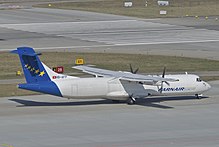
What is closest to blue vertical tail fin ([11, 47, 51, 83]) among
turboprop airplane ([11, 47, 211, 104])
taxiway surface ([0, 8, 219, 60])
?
turboprop airplane ([11, 47, 211, 104])

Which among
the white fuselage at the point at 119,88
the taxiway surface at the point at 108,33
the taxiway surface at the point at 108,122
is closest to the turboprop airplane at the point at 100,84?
the white fuselage at the point at 119,88

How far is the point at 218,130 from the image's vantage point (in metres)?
57.2

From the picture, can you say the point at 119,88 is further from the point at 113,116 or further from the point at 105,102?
the point at 113,116

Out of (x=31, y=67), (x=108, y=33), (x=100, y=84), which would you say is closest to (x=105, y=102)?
(x=100, y=84)

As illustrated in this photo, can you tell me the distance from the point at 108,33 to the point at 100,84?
59309 mm

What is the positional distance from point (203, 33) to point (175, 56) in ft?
86.4

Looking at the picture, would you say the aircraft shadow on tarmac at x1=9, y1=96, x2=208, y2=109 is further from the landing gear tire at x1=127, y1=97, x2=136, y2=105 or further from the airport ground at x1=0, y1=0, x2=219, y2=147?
the landing gear tire at x1=127, y1=97, x2=136, y2=105

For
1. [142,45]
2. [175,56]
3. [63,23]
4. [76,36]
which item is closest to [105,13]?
[63,23]

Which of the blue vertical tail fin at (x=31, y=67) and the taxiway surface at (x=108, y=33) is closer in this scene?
the blue vertical tail fin at (x=31, y=67)

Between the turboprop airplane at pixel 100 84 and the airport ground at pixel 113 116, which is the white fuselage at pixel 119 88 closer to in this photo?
the turboprop airplane at pixel 100 84

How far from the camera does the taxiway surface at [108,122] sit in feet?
176

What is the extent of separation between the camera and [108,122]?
6081 centimetres

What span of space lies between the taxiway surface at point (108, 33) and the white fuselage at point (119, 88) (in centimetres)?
2945

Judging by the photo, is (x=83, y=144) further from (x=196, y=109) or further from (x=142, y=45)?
(x=142, y=45)
